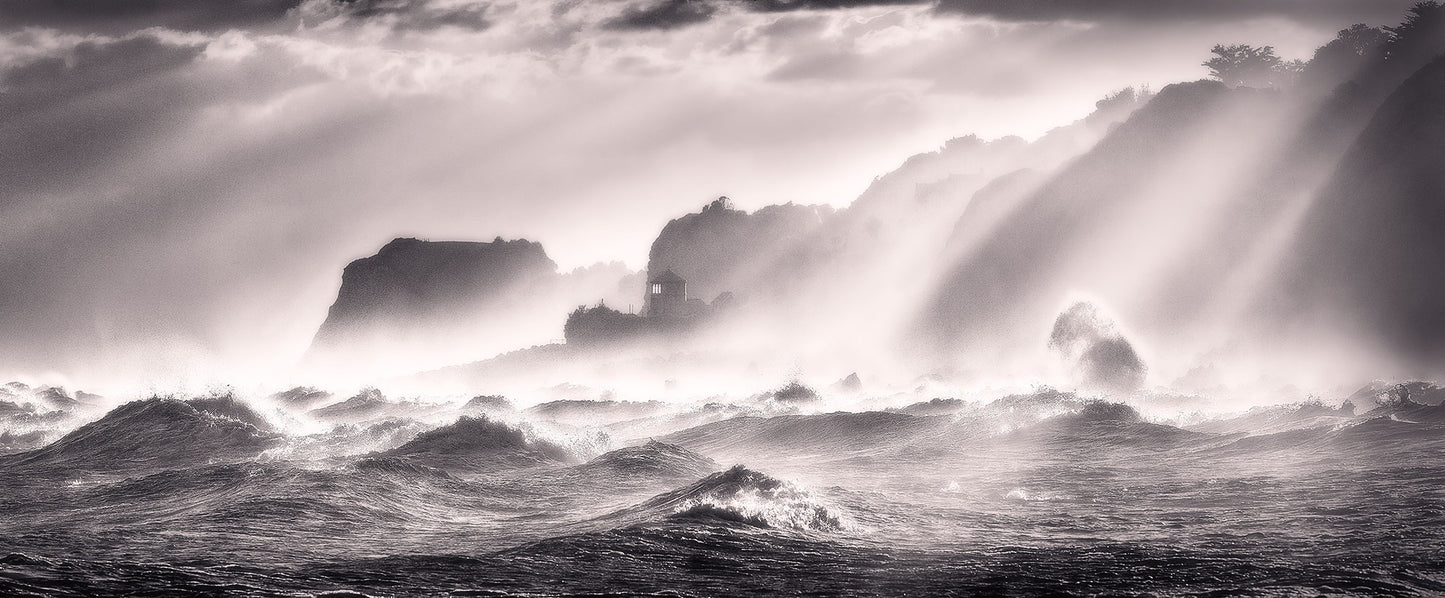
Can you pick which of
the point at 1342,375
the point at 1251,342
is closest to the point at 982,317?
the point at 1251,342

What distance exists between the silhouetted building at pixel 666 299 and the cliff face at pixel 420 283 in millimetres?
51101

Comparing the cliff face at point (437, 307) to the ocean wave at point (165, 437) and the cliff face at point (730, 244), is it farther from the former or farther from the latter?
the ocean wave at point (165, 437)

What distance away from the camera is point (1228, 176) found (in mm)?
75312

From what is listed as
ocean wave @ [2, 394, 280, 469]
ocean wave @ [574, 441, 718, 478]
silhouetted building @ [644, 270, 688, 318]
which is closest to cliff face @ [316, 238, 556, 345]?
silhouetted building @ [644, 270, 688, 318]

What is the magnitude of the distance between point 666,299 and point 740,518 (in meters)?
100

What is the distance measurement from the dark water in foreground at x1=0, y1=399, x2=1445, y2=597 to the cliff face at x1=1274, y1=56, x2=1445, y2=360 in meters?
45.9

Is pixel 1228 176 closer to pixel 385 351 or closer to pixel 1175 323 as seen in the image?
pixel 1175 323

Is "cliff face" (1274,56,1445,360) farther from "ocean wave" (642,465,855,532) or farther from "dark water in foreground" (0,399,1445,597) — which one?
"ocean wave" (642,465,855,532)

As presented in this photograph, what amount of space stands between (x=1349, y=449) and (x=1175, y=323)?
59.6 metres

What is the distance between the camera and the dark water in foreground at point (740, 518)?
8.98 m

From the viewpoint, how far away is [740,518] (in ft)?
38.0

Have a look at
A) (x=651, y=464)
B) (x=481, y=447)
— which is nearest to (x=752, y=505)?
(x=651, y=464)

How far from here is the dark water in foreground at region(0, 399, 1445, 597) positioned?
29.5 feet

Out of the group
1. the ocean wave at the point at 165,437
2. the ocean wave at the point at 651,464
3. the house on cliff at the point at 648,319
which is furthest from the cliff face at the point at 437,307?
the ocean wave at the point at 651,464
